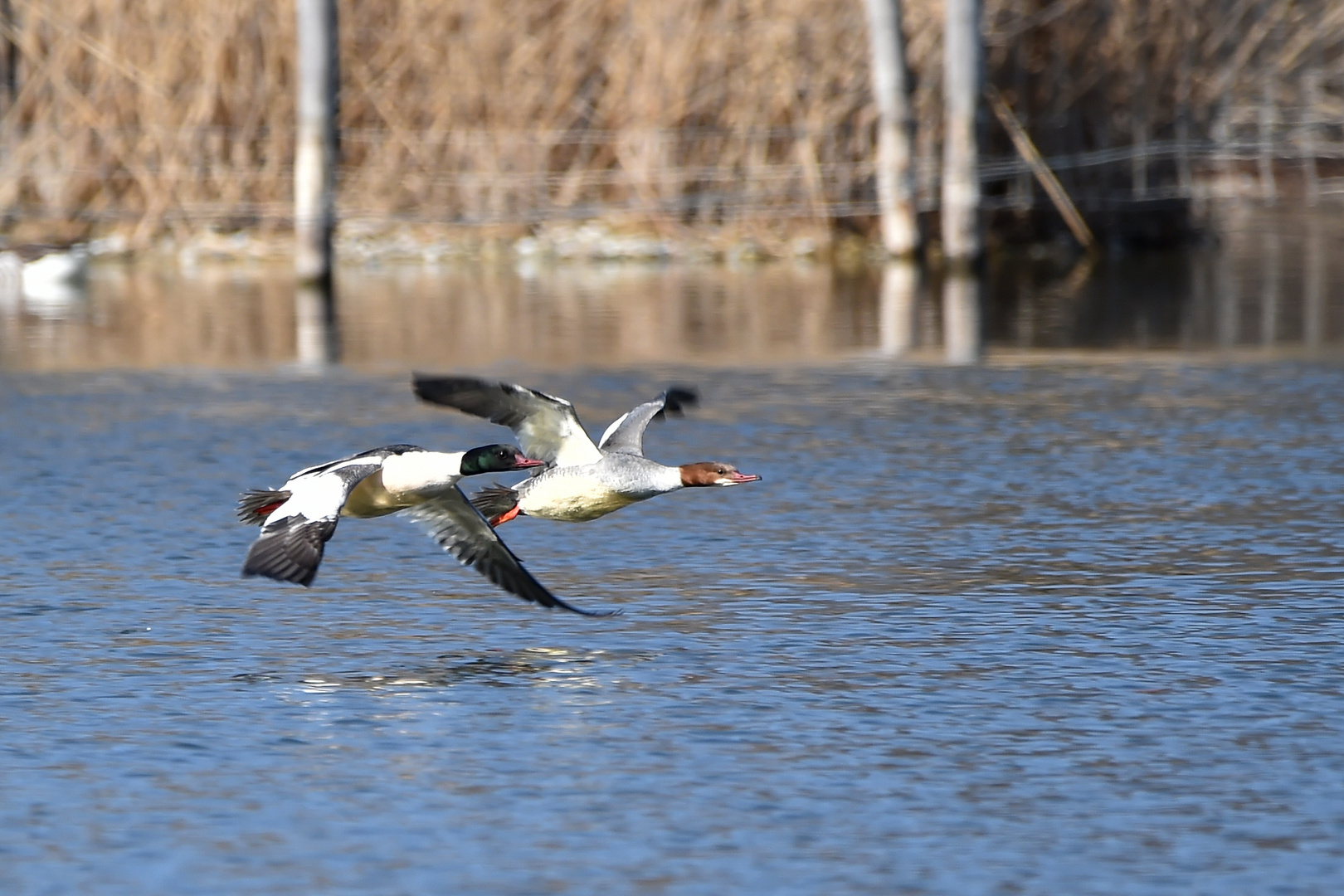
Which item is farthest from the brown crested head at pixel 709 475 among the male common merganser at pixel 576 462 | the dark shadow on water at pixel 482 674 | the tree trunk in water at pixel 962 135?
the tree trunk in water at pixel 962 135

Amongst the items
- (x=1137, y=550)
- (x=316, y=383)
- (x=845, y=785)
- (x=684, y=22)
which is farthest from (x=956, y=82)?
(x=845, y=785)

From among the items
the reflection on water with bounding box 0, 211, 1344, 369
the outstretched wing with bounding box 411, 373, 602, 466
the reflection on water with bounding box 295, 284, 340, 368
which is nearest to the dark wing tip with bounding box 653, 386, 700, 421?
the outstretched wing with bounding box 411, 373, 602, 466

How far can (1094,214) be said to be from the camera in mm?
30406

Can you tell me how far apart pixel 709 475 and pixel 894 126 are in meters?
16.2

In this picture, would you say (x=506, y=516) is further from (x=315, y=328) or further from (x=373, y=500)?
(x=315, y=328)

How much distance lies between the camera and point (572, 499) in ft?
34.4

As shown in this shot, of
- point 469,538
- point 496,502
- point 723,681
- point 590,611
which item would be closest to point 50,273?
point 496,502

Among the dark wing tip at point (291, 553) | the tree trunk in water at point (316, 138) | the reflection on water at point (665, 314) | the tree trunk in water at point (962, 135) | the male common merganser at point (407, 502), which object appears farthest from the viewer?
the tree trunk in water at point (962, 135)

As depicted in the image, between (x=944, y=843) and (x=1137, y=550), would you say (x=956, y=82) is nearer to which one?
(x=1137, y=550)

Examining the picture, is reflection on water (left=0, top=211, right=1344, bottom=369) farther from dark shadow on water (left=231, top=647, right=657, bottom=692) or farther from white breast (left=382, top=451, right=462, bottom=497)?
dark shadow on water (left=231, top=647, right=657, bottom=692)

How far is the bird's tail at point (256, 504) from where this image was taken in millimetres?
10359

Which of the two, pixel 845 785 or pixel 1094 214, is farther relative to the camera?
pixel 1094 214

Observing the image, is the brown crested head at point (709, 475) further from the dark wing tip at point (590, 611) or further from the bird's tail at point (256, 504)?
the bird's tail at point (256, 504)

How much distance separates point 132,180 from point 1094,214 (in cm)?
1192
